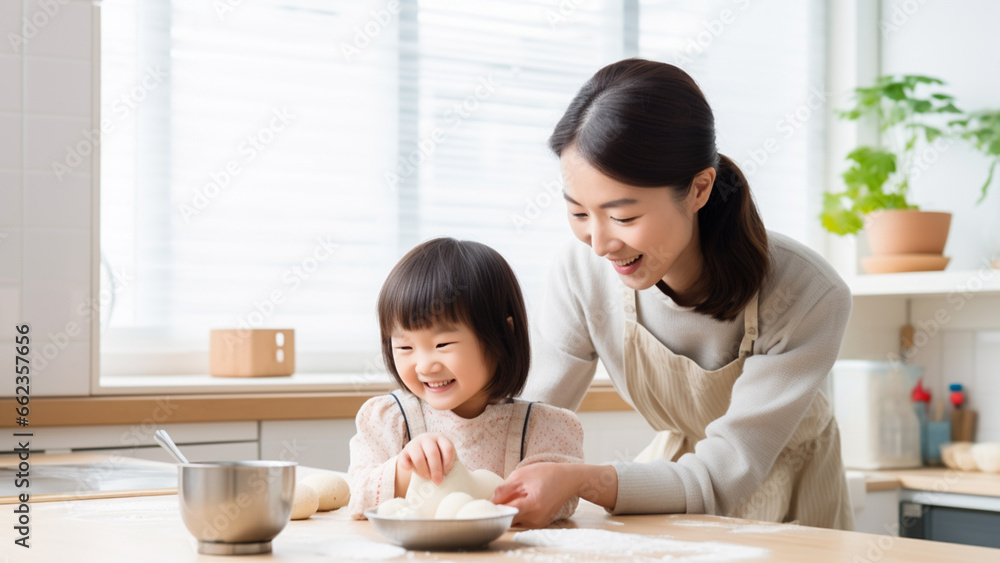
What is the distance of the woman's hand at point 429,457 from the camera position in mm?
1070

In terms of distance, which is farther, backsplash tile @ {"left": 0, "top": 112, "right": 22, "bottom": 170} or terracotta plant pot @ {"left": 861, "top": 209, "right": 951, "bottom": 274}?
terracotta plant pot @ {"left": 861, "top": 209, "right": 951, "bottom": 274}

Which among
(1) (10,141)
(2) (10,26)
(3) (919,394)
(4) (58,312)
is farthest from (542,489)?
(3) (919,394)

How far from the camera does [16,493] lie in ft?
4.47

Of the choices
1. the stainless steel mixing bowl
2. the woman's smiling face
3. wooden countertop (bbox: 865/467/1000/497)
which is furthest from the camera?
wooden countertop (bbox: 865/467/1000/497)

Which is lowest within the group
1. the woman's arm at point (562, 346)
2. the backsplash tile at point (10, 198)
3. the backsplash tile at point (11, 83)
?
the woman's arm at point (562, 346)

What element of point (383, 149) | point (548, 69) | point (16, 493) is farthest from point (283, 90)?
point (16, 493)

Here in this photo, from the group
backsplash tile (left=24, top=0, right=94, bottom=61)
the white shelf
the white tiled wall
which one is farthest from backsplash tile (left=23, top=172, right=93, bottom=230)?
the white shelf

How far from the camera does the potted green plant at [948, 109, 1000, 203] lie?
306 cm

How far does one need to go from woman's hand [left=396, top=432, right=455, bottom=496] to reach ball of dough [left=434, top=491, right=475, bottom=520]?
0.18 ft

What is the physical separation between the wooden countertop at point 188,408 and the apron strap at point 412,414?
3.14 ft

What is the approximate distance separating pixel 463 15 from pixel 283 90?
60 centimetres

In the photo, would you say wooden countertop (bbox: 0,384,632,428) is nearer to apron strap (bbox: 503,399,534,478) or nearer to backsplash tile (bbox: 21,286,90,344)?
backsplash tile (bbox: 21,286,90,344)

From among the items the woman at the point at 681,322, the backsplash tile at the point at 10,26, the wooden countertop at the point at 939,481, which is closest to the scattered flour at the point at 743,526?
the woman at the point at 681,322

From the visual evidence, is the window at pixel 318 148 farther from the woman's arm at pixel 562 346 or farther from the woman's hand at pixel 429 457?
the woman's hand at pixel 429 457
